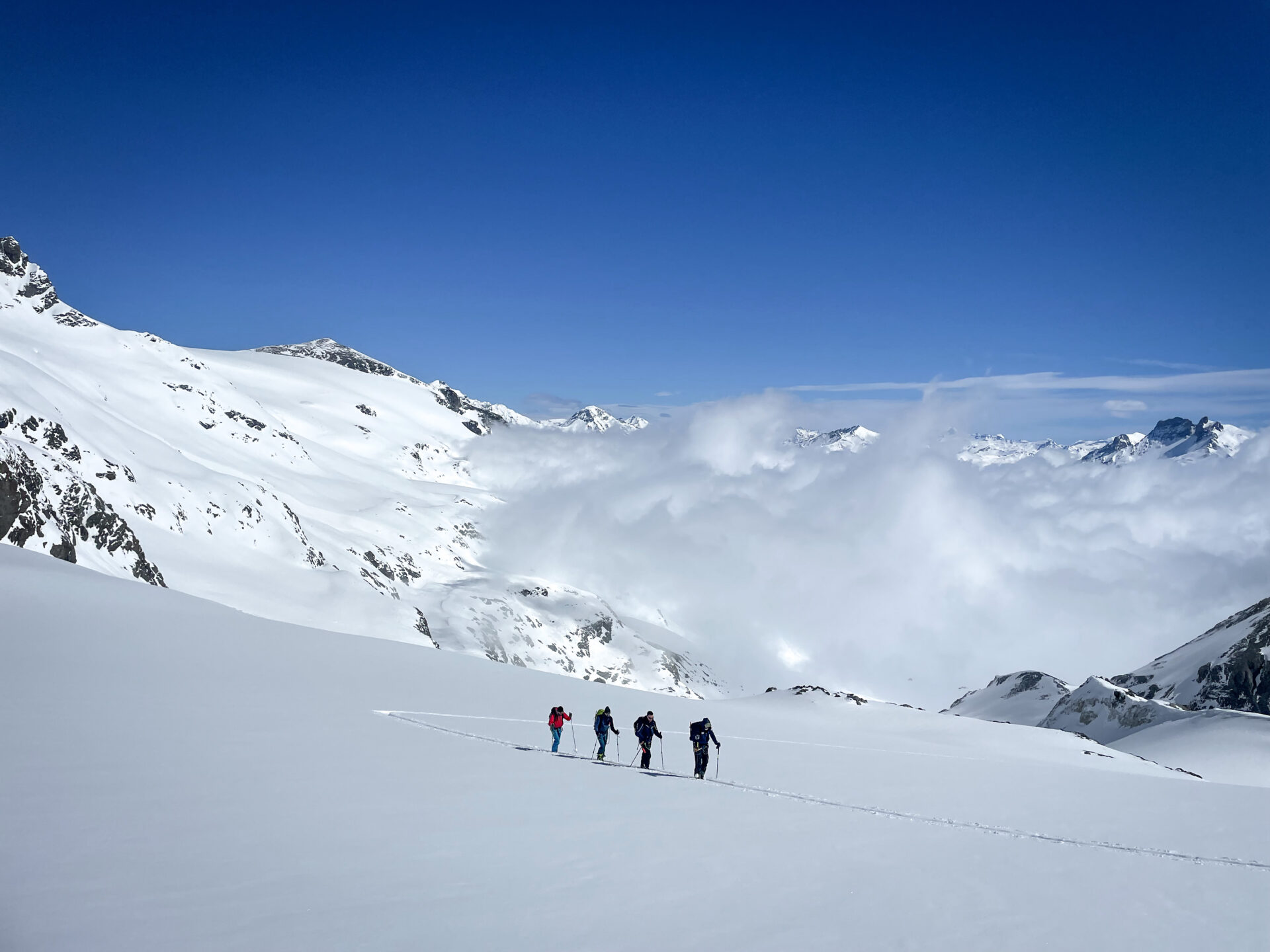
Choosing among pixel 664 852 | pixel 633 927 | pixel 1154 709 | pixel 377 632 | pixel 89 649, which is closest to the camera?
pixel 633 927

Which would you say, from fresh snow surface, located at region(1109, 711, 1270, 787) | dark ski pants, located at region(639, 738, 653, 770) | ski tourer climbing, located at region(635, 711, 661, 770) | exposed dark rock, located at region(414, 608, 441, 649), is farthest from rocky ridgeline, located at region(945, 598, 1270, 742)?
exposed dark rock, located at region(414, 608, 441, 649)

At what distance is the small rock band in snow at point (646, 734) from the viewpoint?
21734 millimetres

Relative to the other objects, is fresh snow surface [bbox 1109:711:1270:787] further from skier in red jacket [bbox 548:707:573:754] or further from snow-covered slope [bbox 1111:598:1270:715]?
skier in red jacket [bbox 548:707:573:754]

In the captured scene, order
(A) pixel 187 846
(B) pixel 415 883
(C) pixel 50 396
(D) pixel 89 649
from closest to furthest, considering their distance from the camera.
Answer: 1. (B) pixel 415 883
2. (A) pixel 187 846
3. (D) pixel 89 649
4. (C) pixel 50 396

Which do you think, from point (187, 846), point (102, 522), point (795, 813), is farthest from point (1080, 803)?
point (102, 522)

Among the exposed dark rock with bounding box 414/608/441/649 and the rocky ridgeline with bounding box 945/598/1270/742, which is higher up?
the rocky ridgeline with bounding box 945/598/1270/742

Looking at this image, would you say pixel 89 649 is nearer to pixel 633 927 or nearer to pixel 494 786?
pixel 494 786

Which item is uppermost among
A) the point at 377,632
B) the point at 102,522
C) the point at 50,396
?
the point at 50,396

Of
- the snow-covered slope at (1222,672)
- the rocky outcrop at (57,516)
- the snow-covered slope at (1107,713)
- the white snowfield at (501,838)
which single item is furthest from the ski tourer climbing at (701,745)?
the snow-covered slope at (1222,672)

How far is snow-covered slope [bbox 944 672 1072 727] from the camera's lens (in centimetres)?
12512

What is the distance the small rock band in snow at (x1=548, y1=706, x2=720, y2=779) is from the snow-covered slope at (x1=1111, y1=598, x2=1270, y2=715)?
10668cm

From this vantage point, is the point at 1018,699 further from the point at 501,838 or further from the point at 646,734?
the point at 501,838

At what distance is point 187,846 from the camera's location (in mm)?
11047

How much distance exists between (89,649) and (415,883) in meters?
22.8
